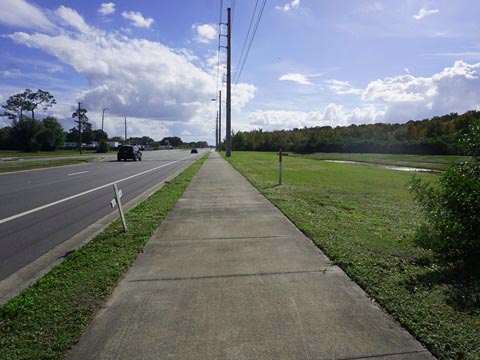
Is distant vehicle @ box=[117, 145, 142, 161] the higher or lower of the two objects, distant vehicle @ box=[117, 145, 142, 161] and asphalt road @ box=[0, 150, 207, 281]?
the higher

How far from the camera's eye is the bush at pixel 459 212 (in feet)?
12.4

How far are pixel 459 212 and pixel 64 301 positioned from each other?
15.3 feet

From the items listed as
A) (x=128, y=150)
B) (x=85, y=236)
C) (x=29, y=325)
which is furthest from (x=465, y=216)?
(x=128, y=150)

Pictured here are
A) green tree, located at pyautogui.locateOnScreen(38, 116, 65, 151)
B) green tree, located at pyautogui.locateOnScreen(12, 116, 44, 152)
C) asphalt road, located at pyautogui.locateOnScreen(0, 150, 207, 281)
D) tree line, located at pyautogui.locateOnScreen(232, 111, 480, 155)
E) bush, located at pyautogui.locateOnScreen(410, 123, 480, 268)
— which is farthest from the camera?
green tree, located at pyautogui.locateOnScreen(38, 116, 65, 151)

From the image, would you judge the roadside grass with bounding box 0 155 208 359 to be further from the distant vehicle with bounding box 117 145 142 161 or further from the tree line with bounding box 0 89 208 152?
the tree line with bounding box 0 89 208 152

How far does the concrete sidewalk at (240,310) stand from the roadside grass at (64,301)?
157mm

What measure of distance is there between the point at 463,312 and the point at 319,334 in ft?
4.73

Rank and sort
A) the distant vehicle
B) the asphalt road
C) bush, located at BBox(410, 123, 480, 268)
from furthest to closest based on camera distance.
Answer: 1. the distant vehicle
2. the asphalt road
3. bush, located at BBox(410, 123, 480, 268)

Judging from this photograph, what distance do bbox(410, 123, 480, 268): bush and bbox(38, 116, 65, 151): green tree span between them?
3047 inches

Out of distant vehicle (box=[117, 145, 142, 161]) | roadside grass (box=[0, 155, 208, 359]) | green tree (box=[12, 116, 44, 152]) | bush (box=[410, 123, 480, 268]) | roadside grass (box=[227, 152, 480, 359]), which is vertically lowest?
roadside grass (box=[0, 155, 208, 359])

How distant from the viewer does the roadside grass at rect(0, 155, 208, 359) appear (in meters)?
2.56

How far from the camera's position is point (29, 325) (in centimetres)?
283

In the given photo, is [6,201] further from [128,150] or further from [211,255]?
[128,150]

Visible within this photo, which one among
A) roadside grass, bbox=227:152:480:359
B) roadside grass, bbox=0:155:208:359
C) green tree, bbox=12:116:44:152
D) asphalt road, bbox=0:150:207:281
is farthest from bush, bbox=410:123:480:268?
green tree, bbox=12:116:44:152
